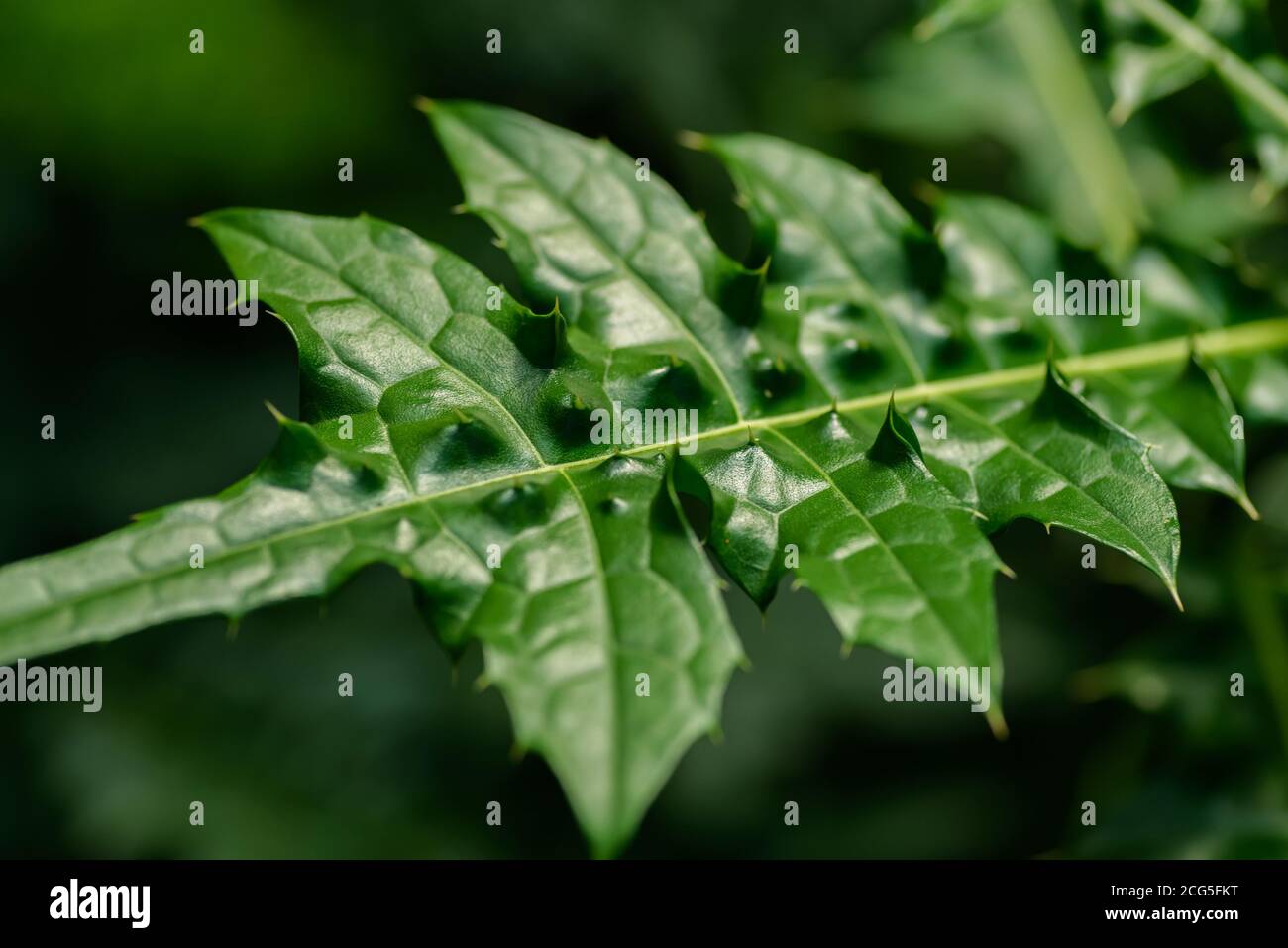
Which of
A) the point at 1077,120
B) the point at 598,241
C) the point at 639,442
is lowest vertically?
the point at 639,442

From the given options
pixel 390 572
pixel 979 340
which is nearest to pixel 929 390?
pixel 979 340

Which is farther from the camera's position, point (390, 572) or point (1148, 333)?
point (390, 572)

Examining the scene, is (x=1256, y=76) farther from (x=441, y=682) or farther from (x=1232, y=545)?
(x=441, y=682)

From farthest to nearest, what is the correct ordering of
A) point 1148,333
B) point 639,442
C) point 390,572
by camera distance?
point 390,572
point 1148,333
point 639,442

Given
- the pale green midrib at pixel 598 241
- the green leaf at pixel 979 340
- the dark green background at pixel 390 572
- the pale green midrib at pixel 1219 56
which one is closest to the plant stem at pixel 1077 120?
the dark green background at pixel 390 572

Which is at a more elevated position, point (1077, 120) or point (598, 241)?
point (1077, 120)

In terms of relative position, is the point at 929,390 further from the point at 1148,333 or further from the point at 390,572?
the point at 390,572

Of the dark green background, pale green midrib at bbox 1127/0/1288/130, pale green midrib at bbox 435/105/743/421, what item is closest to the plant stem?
the dark green background
